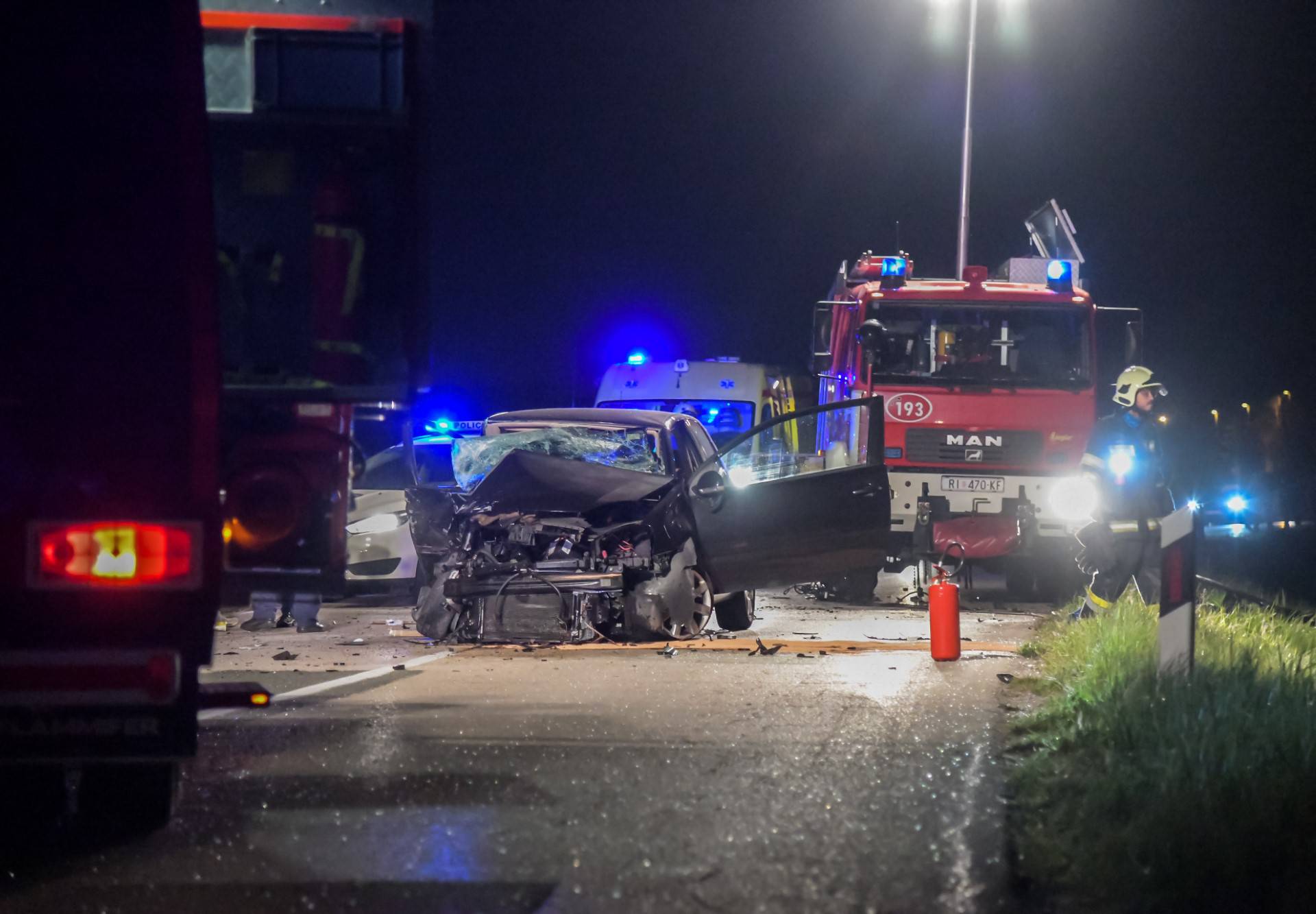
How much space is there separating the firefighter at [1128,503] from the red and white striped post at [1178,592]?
12.4 feet

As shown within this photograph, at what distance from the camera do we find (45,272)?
4.21 metres

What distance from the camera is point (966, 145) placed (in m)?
26.1

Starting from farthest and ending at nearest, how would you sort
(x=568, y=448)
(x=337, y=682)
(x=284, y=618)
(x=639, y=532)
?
1. (x=284, y=618)
2. (x=568, y=448)
3. (x=639, y=532)
4. (x=337, y=682)

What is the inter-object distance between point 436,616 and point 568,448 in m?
1.63

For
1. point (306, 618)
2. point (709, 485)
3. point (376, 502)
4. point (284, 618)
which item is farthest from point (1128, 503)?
point (284, 618)

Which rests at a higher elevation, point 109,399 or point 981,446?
point 109,399

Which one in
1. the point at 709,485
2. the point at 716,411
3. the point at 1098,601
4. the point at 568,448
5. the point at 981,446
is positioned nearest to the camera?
the point at 709,485

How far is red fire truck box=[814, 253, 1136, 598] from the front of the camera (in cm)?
1533

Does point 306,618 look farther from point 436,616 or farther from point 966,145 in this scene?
point 966,145

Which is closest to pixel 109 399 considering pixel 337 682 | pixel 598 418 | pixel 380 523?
pixel 337 682

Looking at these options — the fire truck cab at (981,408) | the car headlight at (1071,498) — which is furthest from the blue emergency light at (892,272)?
the car headlight at (1071,498)

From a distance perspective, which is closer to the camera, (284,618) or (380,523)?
(284,618)

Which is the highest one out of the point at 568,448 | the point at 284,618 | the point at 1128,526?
the point at 568,448

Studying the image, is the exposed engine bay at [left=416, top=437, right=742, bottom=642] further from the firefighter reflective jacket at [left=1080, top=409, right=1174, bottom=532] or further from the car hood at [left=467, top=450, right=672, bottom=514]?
the firefighter reflective jacket at [left=1080, top=409, right=1174, bottom=532]
